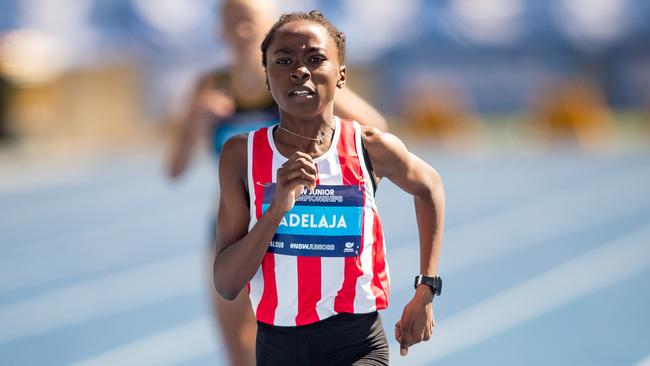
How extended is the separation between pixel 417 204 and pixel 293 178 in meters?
0.55

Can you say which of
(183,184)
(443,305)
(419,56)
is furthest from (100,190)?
(419,56)

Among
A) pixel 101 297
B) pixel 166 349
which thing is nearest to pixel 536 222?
pixel 101 297

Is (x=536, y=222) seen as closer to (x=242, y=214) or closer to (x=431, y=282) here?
(x=431, y=282)

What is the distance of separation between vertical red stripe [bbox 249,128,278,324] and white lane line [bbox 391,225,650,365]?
9.92 feet

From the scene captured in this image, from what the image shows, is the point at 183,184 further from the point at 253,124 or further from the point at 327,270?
the point at 327,270

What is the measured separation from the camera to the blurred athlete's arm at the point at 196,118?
4.06 m

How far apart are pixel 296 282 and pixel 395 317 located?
4.04 meters

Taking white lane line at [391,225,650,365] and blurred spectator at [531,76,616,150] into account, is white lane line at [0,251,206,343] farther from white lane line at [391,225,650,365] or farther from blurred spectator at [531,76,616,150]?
blurred spectator at [531,76,616,150]

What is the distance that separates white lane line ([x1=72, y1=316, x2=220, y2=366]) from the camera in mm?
5902

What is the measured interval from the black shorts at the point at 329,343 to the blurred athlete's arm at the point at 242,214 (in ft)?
0.64

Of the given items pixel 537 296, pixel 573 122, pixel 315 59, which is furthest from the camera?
pixel 573 122

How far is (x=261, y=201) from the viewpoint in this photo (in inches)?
106

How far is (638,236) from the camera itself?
9883 mm

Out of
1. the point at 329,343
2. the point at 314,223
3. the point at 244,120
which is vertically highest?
the point at 244,120
